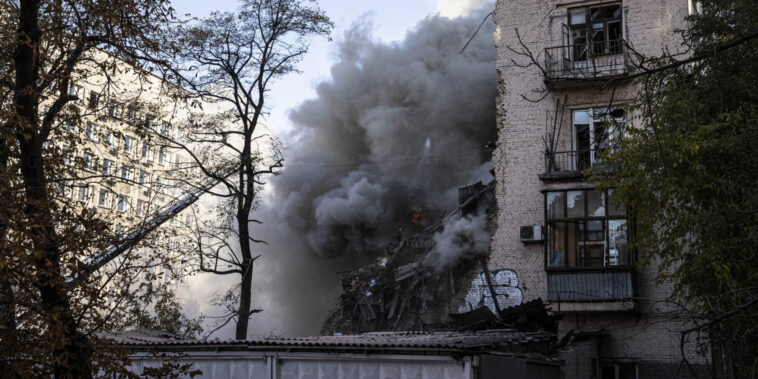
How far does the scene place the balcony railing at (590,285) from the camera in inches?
824

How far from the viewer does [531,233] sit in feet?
75.5

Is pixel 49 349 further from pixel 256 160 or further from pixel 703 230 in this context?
pixel 256 160

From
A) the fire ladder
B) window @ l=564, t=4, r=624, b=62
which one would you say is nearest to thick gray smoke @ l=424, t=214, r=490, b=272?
window @ l=564, t=4, r=624, b=62

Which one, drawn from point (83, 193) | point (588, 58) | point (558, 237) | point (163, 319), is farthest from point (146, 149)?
point (588, 58)

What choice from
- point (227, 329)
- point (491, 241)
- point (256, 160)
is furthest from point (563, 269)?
point (227, 329)

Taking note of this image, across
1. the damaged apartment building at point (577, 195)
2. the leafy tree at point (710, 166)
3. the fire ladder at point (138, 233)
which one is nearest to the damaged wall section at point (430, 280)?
the damaged apartment building at point (577, 195)

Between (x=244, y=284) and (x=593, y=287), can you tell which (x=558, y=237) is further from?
(x=244, y=284)

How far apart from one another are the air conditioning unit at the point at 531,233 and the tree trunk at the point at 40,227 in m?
15.8

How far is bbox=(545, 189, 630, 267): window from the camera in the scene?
21.5 meters

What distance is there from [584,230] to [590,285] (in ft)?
5.57

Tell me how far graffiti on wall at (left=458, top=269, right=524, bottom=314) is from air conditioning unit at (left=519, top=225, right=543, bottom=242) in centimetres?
119

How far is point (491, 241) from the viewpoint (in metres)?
23.7

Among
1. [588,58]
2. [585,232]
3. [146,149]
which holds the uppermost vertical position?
[588,58]

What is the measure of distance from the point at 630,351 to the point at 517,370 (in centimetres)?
810
